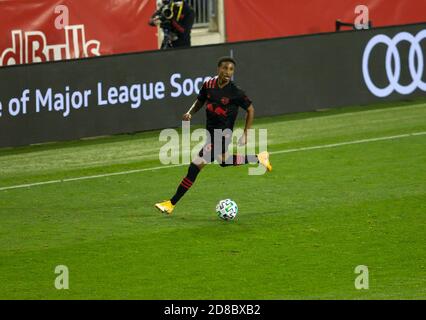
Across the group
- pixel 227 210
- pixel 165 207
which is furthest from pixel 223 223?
pixel 165 207

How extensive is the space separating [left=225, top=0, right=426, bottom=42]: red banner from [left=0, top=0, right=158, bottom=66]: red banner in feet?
8.62

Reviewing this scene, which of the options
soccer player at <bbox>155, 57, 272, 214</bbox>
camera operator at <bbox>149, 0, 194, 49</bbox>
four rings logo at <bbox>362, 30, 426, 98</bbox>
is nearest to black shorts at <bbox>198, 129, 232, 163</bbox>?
soccer player at <bbox>155, 57, 272, 214</bbox>

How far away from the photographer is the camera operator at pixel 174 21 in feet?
79.1

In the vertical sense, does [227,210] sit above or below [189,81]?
below

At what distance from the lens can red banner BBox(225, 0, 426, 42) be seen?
26.7 m

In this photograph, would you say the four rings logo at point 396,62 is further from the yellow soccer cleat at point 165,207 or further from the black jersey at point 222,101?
the yellow soccer cleat at point 165,207

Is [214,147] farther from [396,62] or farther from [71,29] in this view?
[71,29]

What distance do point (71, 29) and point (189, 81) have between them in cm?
396

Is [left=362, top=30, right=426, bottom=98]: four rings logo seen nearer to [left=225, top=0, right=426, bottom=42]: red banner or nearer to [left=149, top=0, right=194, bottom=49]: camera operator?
[left=149, top=0, right=194, bottom=49]: camera operator

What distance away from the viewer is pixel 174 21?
24.1m

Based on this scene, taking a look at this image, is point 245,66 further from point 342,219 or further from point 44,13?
point 342,219

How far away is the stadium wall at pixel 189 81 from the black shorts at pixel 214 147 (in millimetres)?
5881

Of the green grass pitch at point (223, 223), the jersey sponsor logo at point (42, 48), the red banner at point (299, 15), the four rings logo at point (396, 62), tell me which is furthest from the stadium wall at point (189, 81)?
the red banner at point (299, 15)

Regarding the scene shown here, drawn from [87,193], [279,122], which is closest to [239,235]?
[87,193]
